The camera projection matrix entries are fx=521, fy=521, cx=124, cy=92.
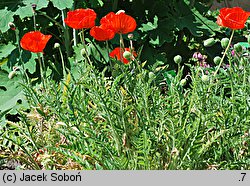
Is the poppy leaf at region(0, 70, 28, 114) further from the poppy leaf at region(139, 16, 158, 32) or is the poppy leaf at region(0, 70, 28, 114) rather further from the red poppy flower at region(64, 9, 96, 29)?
the red poppy flower at region(64, 9, 96, 29)

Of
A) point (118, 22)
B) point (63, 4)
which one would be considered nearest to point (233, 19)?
point (118, 22)

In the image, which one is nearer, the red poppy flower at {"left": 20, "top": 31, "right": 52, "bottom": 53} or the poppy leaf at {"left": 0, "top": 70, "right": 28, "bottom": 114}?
the red poppy flower at {"left": 20, "top": 31, "right": 52, "bottom": 53}

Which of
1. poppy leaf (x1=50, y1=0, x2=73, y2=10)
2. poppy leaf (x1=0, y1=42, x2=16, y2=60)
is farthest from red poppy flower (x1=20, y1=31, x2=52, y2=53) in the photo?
poppy leaf (x1=0, y1=42, x2=16, y2=60)

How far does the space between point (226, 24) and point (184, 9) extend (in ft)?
5.19

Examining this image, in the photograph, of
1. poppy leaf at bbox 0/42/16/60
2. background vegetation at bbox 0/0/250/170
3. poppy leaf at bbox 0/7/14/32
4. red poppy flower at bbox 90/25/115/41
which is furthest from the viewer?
poppy leaf at bbox 0/42/16/60

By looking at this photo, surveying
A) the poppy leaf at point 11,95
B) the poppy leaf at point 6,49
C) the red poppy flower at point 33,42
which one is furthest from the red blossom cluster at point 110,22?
the poppy leaf at point 6,49

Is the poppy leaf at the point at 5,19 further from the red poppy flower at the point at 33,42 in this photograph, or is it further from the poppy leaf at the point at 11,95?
the red poppy flower at the point at 33,42

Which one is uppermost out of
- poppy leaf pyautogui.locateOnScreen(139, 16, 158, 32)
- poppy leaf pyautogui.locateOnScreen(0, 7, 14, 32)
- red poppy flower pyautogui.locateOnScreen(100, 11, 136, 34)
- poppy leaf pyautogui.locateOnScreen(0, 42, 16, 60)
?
red poppy flower pyautogui.locateOnScreen(100, 11, 136, 34)

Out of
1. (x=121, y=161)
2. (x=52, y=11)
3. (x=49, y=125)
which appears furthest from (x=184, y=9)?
(x=121, y=161)

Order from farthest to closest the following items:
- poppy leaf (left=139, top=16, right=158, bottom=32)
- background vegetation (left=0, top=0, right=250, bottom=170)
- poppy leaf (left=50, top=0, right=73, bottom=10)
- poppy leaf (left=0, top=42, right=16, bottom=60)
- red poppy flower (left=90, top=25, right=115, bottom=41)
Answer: poppy leaf (left=0, top=42, right=16, bottom=60) → poppy leaf (left=139, top=16, right=158, bottom=32) → poppy leaf (left=50, top=0, right=73, bottom=10) → red poppy flower (left=90, top=25, right=115, bottom=41) → background vegetation (left=0, top=0, right=250, bottom=170)

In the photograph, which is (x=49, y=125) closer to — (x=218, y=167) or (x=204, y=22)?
(x=218, y=167)

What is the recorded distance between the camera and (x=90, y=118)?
1857 millimetres

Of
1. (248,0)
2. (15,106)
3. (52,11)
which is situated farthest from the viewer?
(248,0)

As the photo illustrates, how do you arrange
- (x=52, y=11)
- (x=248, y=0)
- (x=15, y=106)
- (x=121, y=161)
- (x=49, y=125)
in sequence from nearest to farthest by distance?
(x=121, y=161) → (x=49, y=125) → (x=15, y=106) → (x=52, y=11) → (x=248, y=0)
